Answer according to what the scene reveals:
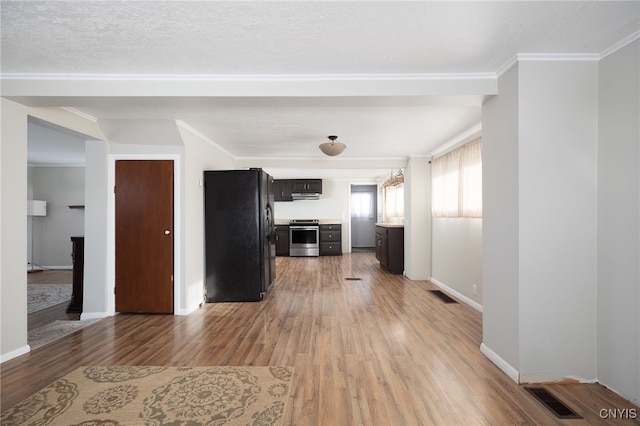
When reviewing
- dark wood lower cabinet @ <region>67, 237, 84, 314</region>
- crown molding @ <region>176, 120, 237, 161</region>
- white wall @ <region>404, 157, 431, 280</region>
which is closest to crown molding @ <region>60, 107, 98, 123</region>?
crown molding @ <region>176, 120, 237, 161</region>

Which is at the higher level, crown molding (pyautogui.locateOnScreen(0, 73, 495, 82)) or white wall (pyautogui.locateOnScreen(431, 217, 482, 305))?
crown molding (pyautogui.locateOnScreen(0, 73, 495, 82))

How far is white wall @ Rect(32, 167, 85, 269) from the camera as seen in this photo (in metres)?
6.68

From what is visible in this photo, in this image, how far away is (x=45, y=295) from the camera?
4.63m

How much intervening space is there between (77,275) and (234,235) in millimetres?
1971

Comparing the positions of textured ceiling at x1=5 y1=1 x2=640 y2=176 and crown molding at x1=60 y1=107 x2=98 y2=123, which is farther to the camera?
crown molding at x1=60 y1=107 x2=98 y2=123

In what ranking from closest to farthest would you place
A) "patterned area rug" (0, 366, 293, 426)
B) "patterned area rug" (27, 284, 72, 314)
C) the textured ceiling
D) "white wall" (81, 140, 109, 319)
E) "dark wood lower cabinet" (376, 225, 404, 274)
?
the textured ceiling < "patterned area rug" (0, 366, 293, 426) < "white wall" (81, 140, 109, 319) < "patterned area rug" (27, 284, 72, 314) < "dark wood lower cabinet" (376, 225, 404, 274)

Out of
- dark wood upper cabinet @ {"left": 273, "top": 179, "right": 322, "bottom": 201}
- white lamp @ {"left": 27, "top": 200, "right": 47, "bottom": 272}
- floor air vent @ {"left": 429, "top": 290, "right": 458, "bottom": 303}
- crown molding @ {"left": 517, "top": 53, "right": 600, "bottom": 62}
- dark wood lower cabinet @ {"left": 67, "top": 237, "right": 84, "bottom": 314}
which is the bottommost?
floor air vent @ {"left": 429, "top": 290, "right": 458, "bottom": 303}

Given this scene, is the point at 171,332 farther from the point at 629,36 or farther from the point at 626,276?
the point at 629,36

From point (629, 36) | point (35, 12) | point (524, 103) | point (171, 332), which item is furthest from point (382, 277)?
point (35, 12)

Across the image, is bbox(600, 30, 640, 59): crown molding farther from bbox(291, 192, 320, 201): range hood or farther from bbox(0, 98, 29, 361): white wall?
bbox(291, 192, 320, 201): range hood

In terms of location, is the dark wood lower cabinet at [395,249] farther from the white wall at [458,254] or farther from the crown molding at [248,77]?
the crown molding at [248,77]

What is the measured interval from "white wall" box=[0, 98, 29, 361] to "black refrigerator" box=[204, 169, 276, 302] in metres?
1.92

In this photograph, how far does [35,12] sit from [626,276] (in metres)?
3.90


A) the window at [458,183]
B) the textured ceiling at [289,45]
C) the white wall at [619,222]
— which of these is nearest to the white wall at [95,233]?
the textured ceiling at [289,45]
